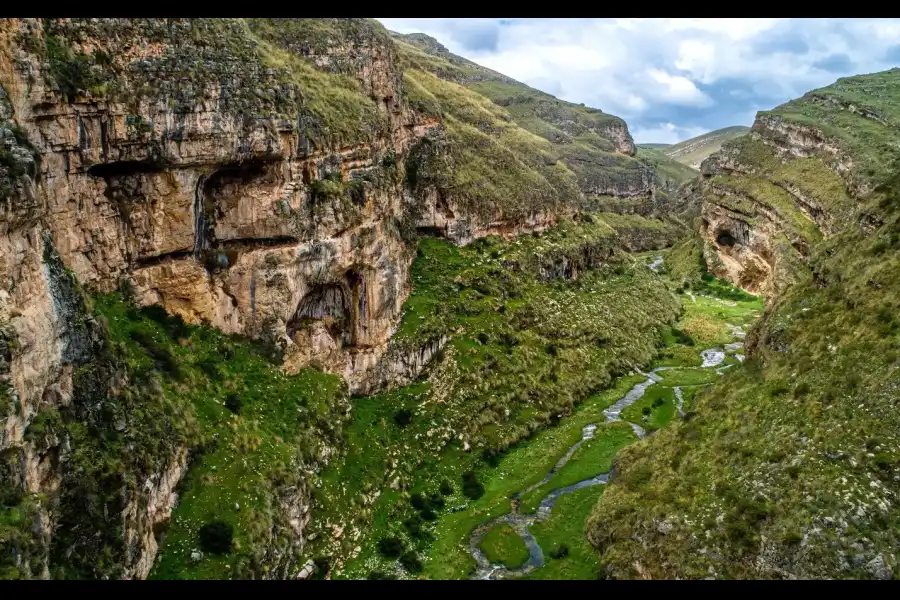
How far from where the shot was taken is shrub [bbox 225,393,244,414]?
42.0 meters

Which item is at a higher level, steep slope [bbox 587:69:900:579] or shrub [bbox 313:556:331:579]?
steep slope [bbox 587:69:900:579]

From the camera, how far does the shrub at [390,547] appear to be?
43.2m

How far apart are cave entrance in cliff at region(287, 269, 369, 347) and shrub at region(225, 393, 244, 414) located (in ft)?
37.0

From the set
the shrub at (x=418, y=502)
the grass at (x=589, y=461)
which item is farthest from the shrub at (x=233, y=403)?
the grass at (x=589, y=461)

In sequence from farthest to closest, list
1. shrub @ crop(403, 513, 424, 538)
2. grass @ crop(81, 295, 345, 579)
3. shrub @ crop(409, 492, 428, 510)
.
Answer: shrub @ crop(409, 492, 428, 510)
shrub @ crop(403, 513, 424, 538)
grass @ crop(81, 295, 345, 579)

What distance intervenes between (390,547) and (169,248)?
86.3ft

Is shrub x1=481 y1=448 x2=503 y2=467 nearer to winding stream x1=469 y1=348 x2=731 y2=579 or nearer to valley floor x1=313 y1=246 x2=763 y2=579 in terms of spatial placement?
valley floor x1=313 y1=246 x2=763 y2=579

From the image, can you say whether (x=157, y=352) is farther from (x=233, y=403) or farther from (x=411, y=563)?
(x=411, y=563)

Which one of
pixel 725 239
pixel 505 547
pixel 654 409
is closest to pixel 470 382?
Result: pixel 505 547

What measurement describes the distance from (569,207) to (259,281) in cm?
7336

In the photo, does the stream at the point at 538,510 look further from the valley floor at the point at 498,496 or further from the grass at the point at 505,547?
the grass at the point at 505,547

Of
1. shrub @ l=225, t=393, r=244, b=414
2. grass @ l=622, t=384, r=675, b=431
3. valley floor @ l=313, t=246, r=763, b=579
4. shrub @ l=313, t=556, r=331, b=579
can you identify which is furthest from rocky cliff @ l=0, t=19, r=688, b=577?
grass @ l=622, t=384, r=675, b=431

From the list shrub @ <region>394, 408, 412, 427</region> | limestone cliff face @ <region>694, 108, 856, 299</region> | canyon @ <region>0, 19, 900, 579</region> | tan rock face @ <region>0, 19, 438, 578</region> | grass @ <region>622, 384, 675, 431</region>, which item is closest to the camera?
tan rock face @ <region>0, 19, 438, 578</region>

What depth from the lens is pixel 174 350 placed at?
1645 inches
